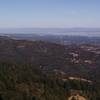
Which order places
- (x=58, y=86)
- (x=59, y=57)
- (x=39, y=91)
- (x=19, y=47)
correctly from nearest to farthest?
(x=39, y=91) < (x=58, y=86) < (x=59, y=57) < (x=19, y=47)

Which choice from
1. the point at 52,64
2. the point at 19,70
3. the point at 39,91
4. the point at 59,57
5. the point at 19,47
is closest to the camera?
the point at 39,91

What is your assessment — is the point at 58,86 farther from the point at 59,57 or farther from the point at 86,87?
the point at 59,57

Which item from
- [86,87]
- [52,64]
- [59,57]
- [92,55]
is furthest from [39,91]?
[92,55]

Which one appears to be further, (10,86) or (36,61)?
(36,61)

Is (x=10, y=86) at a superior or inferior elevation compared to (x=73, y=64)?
superior

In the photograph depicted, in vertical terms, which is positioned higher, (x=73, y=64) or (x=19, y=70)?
(x=19, y=70)

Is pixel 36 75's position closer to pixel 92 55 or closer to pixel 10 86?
pixel 10 86

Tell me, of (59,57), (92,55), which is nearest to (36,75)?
(59,57)

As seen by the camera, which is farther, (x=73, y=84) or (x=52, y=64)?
(x=52, y=64)

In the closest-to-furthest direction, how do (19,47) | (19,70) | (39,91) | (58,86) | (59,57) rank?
(39,91) < (58,86) < (19,70) < (59,57) < (19,47)
